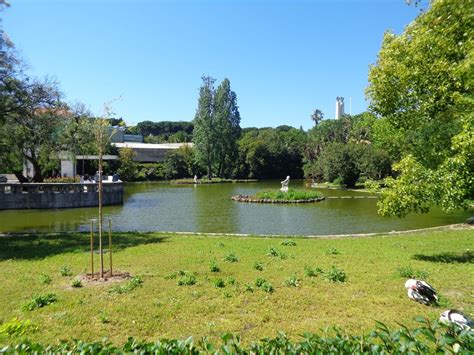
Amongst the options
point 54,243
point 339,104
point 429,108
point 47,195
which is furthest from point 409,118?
point 339,104

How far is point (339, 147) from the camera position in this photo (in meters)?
50.4

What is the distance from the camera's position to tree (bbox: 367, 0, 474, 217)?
7.86 meters

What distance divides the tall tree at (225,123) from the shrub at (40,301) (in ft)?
192

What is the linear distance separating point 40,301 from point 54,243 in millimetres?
7284

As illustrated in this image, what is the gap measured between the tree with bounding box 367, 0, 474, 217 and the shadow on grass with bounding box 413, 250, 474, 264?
128 centimetres

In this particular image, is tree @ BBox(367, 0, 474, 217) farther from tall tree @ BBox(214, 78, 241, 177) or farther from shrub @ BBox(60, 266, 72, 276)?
tall tree @ BBox(214, 78, 241, 177)

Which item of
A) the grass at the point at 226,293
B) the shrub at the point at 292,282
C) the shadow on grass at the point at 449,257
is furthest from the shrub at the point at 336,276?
the shadow on grass at the point at 449,257

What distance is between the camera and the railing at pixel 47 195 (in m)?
27.3

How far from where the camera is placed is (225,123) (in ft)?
213

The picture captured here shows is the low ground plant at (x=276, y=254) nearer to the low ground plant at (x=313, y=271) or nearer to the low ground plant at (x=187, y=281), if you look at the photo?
the low ground plant at (x=313, y=271)

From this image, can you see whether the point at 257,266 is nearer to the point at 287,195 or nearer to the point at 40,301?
the point at 40,301

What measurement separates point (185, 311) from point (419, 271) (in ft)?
16.9

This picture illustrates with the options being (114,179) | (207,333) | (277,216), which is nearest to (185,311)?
(207,333)

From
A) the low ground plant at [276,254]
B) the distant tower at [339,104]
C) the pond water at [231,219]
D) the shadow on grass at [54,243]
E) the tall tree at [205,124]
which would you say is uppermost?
the distant tower at [339,104]
